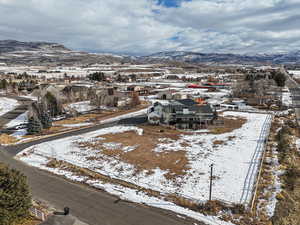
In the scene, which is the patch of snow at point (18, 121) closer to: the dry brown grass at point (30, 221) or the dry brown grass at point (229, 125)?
the dry brown grass at point (30, 221)

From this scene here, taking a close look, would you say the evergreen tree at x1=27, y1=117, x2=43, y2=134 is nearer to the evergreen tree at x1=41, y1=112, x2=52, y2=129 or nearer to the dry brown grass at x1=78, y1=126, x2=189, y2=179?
the evergreen tree at x1=41, y1=112, x2=52, y2=129

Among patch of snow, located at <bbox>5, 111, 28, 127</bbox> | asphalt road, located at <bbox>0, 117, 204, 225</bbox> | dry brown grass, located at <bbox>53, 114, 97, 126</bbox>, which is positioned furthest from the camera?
dry brown grass, located at <bbox>53, 114, 97, 126</bbox>

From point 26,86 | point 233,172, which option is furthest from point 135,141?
point 26,86

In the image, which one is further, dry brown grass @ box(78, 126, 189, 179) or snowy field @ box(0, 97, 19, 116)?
snowy field @ box(0, 97, 19, 116)

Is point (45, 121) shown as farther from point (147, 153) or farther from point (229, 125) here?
point (229, 125)

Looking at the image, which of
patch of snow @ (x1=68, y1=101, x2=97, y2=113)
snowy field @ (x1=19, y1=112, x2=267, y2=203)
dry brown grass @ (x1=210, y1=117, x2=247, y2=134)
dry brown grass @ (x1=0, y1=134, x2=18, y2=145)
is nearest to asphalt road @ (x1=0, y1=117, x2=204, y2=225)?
snowy field @ (x1=19, y1=112, x2=267, y2=203)

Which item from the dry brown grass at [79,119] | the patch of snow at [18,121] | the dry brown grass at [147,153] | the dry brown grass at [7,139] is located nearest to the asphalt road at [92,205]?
the dry brown grass at [147,153]
